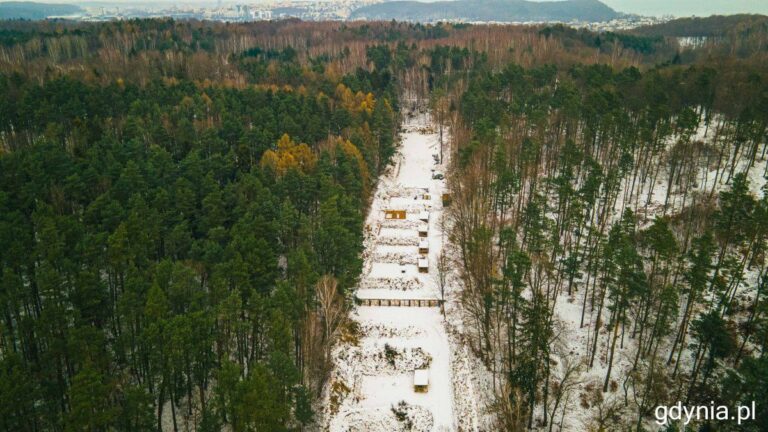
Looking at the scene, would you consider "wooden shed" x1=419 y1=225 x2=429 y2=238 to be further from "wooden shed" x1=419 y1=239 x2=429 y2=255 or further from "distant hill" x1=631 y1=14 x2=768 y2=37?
"distant hill" x1=631 y1=14 x2=768 y2=37

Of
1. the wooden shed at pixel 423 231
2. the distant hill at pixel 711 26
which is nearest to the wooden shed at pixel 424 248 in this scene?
Result: the wooden shed at pixel 423 231

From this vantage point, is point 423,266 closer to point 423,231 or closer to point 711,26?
point 423,231

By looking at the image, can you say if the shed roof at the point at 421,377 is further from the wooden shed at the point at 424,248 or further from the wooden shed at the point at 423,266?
the wooden shed at the point at 424,248

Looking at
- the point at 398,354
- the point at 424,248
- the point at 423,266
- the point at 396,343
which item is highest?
the point at 424,248

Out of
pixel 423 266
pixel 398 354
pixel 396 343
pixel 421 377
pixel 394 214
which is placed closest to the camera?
pixel 421 377

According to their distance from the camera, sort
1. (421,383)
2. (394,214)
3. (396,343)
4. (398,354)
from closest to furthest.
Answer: (421,383) < (398,354) < (396,343) < (394,214)

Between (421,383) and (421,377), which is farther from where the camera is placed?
(421,377)

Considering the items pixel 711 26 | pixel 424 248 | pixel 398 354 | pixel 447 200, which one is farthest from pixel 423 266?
pixel 711 26
